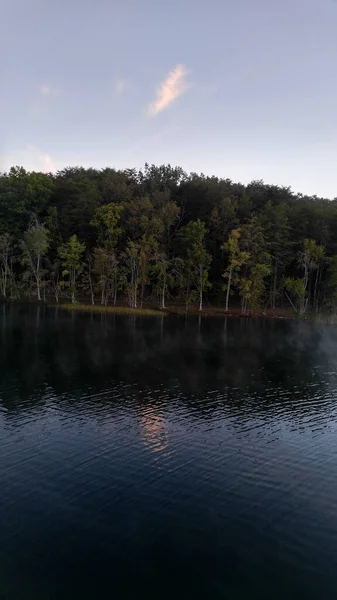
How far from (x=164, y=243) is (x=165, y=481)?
93755 mm

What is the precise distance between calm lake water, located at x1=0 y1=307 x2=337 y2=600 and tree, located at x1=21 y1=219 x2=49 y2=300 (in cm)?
6217

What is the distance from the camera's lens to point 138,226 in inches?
4338

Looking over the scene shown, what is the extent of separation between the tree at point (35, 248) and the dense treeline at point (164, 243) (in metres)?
0.30

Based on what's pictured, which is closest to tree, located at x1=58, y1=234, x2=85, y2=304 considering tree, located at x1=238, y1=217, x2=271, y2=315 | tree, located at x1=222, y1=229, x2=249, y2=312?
tree, located at x1=222, y1=229, x2=249, y2=312

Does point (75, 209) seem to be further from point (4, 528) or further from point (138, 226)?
point (4, 528)

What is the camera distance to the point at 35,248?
10781cm

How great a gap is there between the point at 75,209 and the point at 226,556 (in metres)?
107

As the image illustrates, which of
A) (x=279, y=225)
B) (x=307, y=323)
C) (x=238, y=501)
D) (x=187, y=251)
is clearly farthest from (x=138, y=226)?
(x=238, y=501)

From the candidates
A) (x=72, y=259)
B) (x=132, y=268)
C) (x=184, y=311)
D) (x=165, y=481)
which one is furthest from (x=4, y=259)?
(x=165, y=481)

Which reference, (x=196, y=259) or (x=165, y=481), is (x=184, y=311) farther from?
(x=165, y=481)

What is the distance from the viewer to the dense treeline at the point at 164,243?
344 feet

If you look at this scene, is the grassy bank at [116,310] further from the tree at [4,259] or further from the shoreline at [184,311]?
the tree at [4,259]

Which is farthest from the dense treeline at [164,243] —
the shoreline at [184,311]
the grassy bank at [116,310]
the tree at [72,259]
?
the grassy bank at [116,310]

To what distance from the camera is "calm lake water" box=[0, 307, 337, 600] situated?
15938 mm
